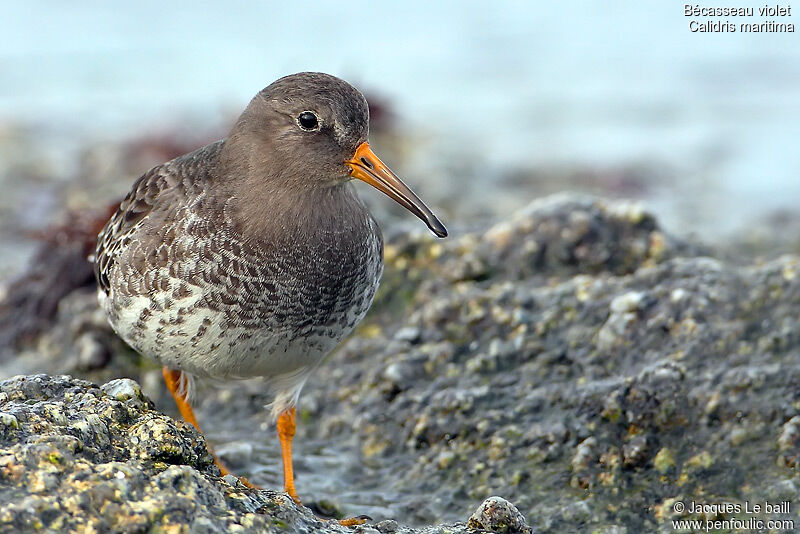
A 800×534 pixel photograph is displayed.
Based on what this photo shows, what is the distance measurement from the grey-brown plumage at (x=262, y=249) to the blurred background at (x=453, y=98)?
9.93 feet

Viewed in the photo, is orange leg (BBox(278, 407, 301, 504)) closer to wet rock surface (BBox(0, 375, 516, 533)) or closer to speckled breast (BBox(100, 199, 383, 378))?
speckled breast (BBox(100, 199, 383, 378))

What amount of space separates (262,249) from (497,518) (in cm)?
170

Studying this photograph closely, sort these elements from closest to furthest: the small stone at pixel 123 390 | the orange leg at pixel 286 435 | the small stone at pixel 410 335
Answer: the small stone at pixel 123 390
the orange leg at pixel 286 435
the small stone at pixel 410 335

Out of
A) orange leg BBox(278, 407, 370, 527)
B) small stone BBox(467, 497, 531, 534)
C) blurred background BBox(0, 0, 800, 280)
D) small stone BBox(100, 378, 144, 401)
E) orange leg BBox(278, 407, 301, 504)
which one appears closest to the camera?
small stone BBox(100, 378, 144, 401)

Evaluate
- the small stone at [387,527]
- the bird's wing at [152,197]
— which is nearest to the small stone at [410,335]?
the bird's wing at [152,197]

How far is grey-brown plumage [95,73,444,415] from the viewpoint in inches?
182

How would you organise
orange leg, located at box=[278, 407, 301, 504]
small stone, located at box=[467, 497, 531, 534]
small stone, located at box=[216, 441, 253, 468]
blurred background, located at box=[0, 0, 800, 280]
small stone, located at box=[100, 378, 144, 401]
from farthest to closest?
blurred background, located at box=[0, 0, 800, 280], small stone, located at box=[216, 441, 253, 468], orange leg, located at box=[278, 407, 301, 504], small stone, located at box=[467, 497, 531, 534], small stone, located at box=[100, 378, 144, 401]

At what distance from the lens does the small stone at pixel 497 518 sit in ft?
12.8

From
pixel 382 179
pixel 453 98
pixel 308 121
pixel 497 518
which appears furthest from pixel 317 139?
pixel 453 98

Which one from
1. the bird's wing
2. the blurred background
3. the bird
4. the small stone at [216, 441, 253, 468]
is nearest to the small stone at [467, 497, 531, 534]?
the bird

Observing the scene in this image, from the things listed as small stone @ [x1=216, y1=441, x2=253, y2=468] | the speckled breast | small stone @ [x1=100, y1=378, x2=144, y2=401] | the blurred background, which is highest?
the blurred background

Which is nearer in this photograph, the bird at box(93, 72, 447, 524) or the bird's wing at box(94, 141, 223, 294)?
the bird at box(93, 72, 447, 524)

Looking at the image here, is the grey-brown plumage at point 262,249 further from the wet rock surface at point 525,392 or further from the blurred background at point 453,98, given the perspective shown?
the blurred background at point 453,98

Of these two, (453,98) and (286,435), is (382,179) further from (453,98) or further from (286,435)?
(453,98)
